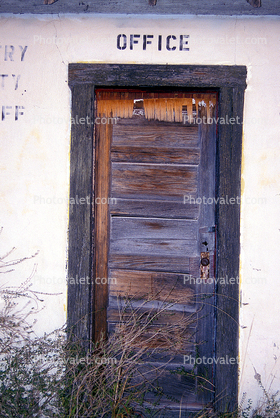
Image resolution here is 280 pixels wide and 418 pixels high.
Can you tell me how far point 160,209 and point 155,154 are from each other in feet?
1.54

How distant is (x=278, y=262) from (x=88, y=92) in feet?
6.85

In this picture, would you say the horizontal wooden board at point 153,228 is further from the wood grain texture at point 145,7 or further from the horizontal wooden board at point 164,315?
the wood grain texture at point 145,7

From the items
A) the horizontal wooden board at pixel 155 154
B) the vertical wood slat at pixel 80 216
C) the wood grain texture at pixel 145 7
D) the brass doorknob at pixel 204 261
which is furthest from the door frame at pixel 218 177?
the wood grain texture at pixel 145 7

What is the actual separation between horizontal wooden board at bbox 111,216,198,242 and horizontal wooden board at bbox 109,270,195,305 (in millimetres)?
314

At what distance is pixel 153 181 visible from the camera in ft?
8.86

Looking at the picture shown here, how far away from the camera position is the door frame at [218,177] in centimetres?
256

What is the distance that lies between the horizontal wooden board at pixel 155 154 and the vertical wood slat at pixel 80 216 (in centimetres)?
25

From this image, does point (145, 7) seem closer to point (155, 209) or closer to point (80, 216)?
point (155, 209)

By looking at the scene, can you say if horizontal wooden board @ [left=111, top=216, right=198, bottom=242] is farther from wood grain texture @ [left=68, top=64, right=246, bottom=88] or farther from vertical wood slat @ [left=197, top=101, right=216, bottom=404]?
wood grain texture @ [left=68, top=64, right=246, bottom=88]

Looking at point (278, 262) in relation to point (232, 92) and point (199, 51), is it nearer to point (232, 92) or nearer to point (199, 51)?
point (232, 92)

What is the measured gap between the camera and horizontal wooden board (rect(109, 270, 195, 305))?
2.68m

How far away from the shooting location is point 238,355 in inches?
101

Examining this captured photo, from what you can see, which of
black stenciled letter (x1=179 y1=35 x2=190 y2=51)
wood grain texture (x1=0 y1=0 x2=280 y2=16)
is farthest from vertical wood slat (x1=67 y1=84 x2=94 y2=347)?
black stenciled letter (x1=179 y1=35 x2=190 y2=51)

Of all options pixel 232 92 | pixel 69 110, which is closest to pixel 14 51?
pixel 69 110
